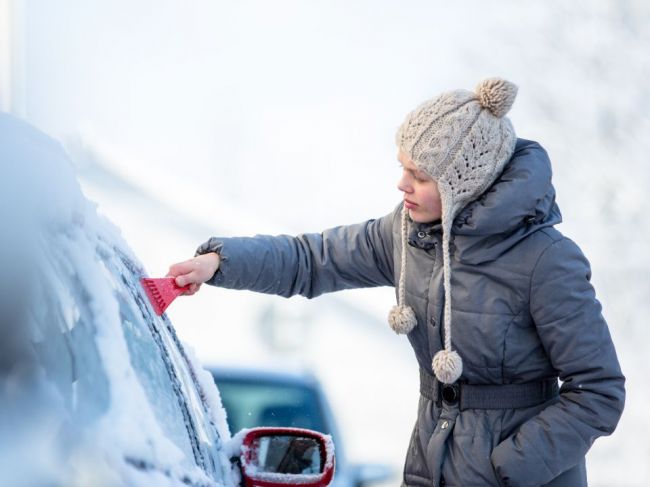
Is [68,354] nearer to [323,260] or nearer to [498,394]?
[498,394]

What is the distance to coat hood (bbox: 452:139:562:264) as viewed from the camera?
2270mm

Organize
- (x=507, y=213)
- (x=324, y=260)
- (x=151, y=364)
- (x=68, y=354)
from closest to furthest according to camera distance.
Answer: (x=68, y=354), (x=151, y=364), (x=507, y=213), (x=324, y=260)

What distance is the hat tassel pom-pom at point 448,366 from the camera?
2285 millimetres

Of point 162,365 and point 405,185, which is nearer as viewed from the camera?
point 162,365

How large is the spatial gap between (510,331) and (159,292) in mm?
846

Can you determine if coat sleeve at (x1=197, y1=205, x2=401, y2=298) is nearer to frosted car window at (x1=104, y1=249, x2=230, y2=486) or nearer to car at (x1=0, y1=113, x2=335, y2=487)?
frosted car window at (x1=104, y1=249, x2=230, y2=486)

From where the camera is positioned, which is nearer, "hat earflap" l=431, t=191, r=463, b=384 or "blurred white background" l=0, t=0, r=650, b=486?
"hat earflap" l=431, t=191, r=463, b=384

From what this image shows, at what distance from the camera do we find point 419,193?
240cm

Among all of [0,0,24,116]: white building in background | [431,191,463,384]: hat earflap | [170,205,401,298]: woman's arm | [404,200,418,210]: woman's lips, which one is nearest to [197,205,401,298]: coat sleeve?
[170,205,401,298]: woman's arm

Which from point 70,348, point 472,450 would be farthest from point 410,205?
point 70,348

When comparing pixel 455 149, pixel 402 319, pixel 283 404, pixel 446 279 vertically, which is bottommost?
pixel 283 404

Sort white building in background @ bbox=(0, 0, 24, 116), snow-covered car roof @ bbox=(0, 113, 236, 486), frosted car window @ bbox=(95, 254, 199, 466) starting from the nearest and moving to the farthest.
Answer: snow-covered car roof @ bbox=(0, 113, 236, 486)
frosted car window @ bbox=(95, 254, 199, 466)
white building in background @ bbox=(0, 0, 24, 116)

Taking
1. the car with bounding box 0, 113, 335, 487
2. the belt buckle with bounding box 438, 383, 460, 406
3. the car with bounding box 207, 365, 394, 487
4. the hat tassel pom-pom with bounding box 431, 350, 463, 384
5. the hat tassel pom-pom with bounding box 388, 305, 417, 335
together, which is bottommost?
the car with bounding box 207, 365, 394, 487

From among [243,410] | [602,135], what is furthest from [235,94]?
[243,410]
